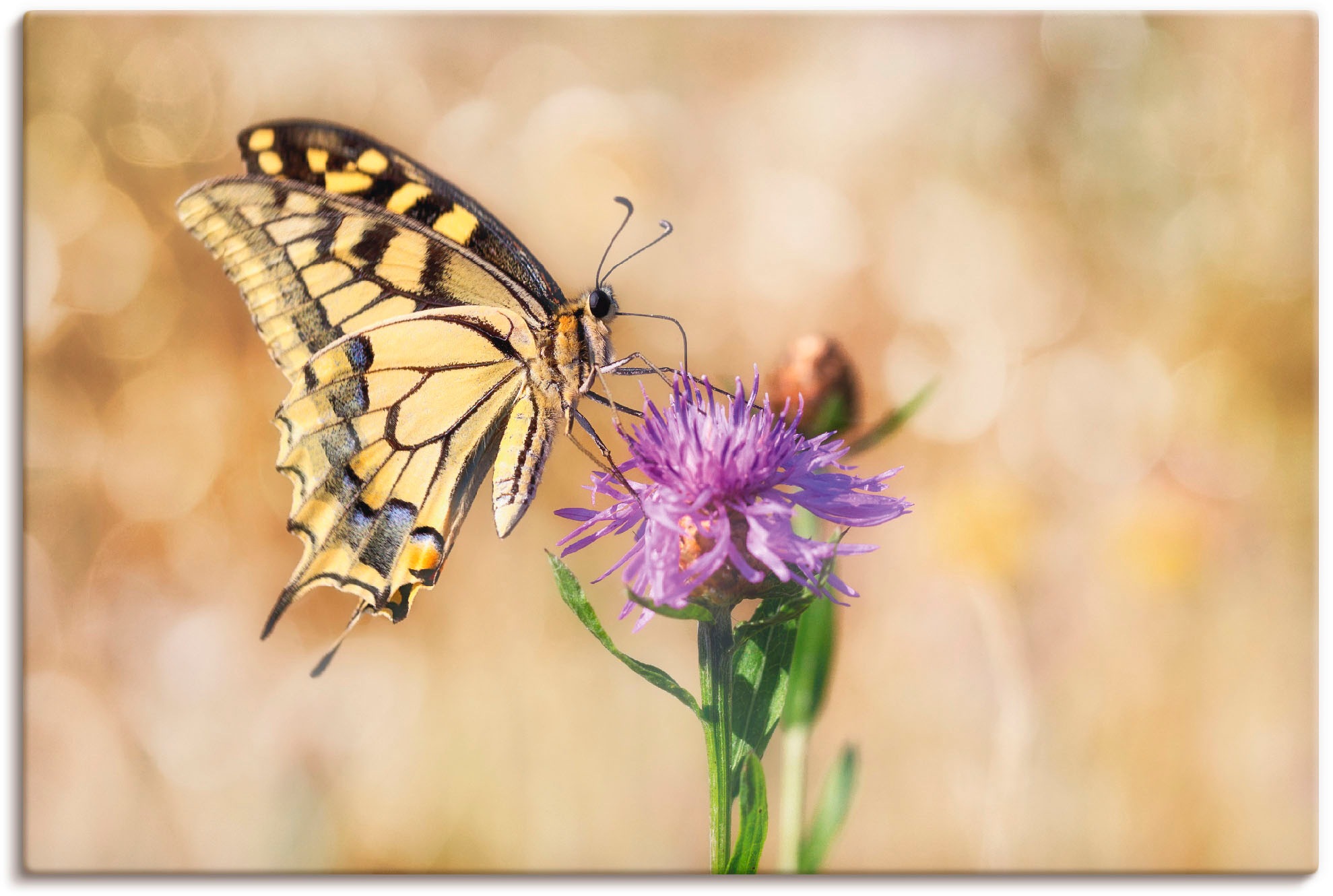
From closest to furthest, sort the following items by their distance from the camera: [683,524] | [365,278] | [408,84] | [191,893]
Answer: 1. [683,524]
2. [365,278]
3. [191,893]
4. [408,84]

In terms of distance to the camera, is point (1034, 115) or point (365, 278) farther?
point (1034, 115)

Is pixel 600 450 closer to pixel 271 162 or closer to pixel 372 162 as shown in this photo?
pixel 372 162

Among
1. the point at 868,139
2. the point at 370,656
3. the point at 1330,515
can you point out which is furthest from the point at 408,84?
the point at 1330,515

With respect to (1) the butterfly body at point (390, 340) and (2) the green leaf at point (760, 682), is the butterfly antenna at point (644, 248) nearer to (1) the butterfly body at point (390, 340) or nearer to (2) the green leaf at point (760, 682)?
(1) the butterfly body at point (390, 340)

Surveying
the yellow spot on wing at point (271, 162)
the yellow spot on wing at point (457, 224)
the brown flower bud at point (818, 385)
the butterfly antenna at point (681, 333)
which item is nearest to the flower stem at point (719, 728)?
the brown flower bud at point (818, 385)

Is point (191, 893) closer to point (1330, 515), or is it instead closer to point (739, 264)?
point (739, 264)

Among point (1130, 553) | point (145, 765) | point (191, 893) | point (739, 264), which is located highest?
point (739, 264)
